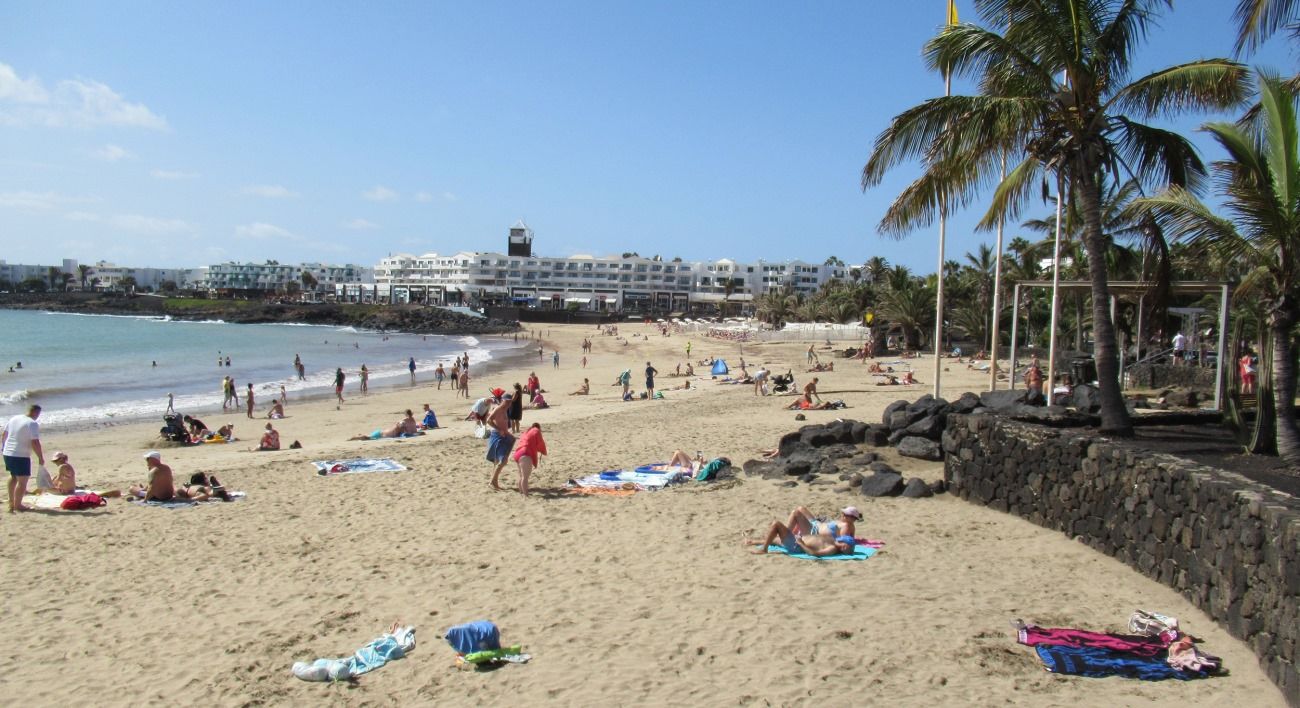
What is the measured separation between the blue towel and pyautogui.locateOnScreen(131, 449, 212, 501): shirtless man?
920 cm

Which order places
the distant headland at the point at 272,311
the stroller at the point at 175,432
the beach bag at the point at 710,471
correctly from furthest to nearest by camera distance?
the distant headland at the point at 272,311 → the stroller at the point at 175,432 → the beach bag at the point at 710,471

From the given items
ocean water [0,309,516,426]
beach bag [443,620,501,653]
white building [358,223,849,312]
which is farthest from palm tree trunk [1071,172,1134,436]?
white building [358,223,849,312]

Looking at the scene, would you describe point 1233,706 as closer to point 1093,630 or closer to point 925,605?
point 1093,630

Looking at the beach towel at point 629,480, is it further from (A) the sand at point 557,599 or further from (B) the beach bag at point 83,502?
(B) the beach bag at point 83,502

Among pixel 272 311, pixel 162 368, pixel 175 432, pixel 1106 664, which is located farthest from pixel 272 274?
pixel 1106 664

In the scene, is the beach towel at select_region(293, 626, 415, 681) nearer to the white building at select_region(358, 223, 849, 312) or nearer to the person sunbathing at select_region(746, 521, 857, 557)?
the person sunbathing at select_region(746, 521, 857, 557)

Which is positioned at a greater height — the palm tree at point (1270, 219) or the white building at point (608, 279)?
the white building at point (608, 279)

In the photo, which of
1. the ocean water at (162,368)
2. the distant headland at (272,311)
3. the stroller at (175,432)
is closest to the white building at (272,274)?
the distant headland at (272,311)

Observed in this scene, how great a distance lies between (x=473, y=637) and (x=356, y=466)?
7463mm

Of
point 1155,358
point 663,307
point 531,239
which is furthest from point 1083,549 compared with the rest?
point 531,239

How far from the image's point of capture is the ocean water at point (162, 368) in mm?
25422

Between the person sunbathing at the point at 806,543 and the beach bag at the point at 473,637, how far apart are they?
2837 mm

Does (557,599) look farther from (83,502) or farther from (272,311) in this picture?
(272,311)

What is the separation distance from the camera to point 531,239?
144 meters
